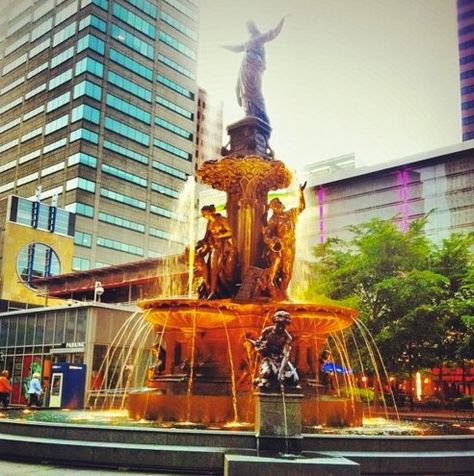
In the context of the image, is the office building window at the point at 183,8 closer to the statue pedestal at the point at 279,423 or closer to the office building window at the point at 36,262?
the office building window at the point at 36,262

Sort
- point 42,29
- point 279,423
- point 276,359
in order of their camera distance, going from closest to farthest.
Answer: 1. point 279,423
2. point 276,359
3. point 42,29

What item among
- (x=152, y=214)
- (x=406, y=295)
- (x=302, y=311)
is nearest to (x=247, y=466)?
(x=302, y=311)

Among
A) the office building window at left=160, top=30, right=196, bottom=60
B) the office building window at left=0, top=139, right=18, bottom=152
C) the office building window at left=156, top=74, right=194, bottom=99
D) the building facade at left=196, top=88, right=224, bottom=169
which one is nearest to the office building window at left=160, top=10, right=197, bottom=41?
the office building window at left=160, top=30, right=196, bottom=60

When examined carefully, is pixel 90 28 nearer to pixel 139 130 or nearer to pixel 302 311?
pixel 139 130

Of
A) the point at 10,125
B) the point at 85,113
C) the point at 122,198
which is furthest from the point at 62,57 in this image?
the point at 122,198

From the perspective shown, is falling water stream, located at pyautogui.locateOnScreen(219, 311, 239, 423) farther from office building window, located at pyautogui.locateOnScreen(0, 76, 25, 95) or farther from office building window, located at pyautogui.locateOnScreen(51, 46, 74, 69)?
office building window, located at pyautogui.locateOnScreen(0, 76, 25, 95)

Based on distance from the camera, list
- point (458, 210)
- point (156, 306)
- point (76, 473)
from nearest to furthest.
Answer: point (76, 473)
point (156, 306)
point (458, 210)

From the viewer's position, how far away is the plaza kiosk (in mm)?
25219

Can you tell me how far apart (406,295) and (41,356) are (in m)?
24.8

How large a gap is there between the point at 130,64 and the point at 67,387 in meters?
73.5

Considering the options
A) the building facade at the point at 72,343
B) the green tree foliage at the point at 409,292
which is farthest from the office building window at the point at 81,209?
the green tree foliage at the point at 409,292

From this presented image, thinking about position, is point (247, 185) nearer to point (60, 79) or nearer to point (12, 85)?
point (60, 79)

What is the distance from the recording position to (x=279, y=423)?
9547mm

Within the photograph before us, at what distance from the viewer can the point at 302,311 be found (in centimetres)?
1472
